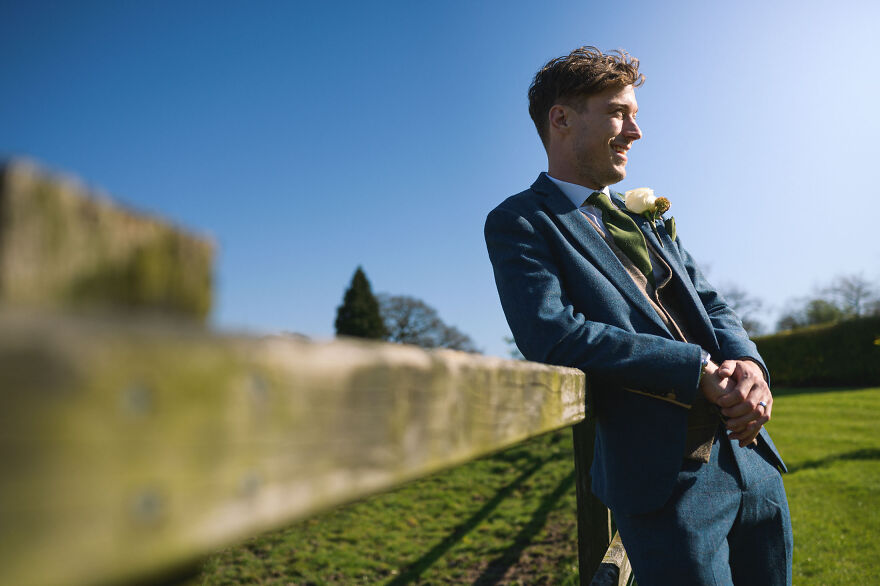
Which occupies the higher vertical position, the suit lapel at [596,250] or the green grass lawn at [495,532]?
the suit lapel at [596,250]

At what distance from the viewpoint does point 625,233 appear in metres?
2.11

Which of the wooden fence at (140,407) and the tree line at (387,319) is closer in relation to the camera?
the wooden fence at (140,407)

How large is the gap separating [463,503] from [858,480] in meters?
5.26

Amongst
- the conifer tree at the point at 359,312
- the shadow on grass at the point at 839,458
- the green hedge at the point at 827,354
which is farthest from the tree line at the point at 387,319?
the shadow on grass at the point at 839,458

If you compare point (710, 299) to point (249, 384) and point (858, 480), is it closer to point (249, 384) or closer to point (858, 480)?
point (249, 384)

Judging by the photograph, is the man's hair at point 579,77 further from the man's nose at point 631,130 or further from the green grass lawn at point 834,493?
the green grass lawn at point 834,493

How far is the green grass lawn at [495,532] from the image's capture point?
16.7 feet

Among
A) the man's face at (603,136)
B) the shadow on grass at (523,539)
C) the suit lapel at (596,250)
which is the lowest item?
the shadow on grass at (523,539)

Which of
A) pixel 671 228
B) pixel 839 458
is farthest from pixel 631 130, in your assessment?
pixel 839 458

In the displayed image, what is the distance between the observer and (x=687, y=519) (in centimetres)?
170

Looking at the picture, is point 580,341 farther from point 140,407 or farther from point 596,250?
point 140,407

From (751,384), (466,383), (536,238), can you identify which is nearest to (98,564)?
(466,383)

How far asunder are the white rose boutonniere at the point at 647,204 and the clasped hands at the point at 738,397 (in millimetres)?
751

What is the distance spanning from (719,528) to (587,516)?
962 mm
